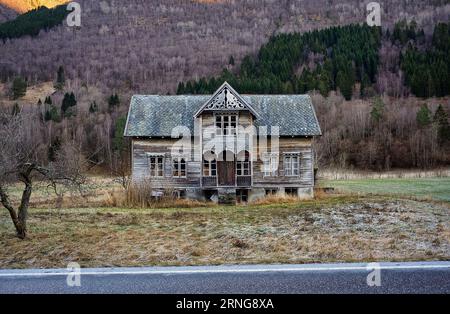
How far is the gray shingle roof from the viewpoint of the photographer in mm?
35656

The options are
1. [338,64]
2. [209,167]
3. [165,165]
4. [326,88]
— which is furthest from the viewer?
[338,64]

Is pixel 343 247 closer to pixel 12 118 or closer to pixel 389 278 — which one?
pixel 389 278

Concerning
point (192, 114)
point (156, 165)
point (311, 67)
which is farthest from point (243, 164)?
point (311, 67)

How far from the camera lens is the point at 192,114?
36.7 m

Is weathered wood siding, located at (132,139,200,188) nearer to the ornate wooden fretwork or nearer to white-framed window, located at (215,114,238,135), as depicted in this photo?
white-framed window, located at (215,114,238,135)

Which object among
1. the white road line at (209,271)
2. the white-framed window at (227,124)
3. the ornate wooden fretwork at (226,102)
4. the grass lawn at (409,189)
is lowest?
the grass lawn at (409,189)

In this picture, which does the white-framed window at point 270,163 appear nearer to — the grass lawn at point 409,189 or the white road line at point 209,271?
the grass lawn at point 409,189

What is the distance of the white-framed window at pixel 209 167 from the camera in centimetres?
3609

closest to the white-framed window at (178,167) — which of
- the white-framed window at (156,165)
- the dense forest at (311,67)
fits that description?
the white-framed window at (156,165)

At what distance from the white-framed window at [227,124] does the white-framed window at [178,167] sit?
324cm

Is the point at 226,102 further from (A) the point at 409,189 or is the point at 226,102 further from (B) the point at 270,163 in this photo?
(A) the point at 409,189

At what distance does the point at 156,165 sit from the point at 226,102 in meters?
6.56
